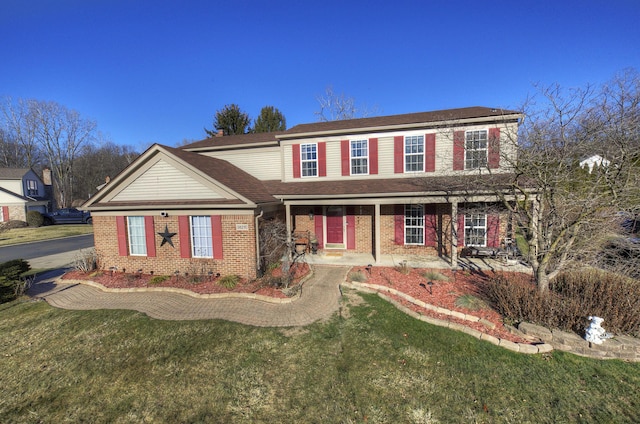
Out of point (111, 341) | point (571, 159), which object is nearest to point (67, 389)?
point (111, 341)

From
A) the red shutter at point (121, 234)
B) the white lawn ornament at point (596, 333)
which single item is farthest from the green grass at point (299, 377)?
the red shutter at point (121, 234)

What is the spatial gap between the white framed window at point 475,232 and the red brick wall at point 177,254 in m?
8.93

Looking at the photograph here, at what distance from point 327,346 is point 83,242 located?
884 inches

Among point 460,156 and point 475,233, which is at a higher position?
point 460,156

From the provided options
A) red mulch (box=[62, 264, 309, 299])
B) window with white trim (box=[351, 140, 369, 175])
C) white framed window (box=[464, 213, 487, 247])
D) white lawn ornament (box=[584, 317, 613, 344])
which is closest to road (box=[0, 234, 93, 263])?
red mulch (box=[62, 264, 309, 299])

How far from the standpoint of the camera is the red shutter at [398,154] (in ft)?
39.9

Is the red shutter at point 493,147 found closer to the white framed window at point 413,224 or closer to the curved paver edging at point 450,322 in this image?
the white framed window at point 413,224

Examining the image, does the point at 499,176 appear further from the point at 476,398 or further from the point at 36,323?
the point at 36,323

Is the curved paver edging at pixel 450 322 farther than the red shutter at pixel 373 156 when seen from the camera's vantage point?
No

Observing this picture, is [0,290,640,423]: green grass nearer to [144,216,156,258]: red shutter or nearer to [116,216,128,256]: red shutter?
[144,216,156,258]: red shutter

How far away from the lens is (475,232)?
39.1 feet

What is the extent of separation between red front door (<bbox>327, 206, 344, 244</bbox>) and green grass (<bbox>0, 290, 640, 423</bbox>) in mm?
6869

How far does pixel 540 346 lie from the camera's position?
18.0 feet

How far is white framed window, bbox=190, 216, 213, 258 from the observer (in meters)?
10.1
